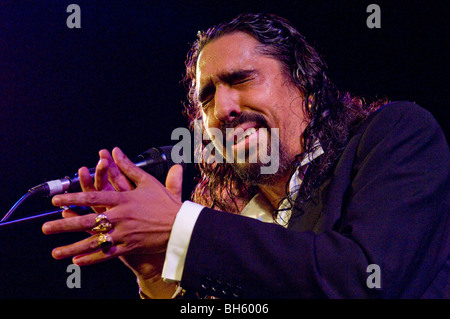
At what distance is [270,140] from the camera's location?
2115mm

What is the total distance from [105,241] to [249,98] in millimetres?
1204

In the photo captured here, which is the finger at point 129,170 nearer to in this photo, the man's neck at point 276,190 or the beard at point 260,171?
the beard at point 260,171

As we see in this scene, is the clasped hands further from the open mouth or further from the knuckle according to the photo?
the open mouth

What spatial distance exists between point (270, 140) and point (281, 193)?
0.34 meters

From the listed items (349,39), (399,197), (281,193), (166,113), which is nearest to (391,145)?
(399,197)

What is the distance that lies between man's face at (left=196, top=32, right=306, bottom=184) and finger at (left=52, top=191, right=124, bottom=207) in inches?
40.6

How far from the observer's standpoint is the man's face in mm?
2102

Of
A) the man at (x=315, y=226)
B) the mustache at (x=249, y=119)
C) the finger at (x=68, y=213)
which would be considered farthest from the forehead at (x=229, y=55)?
the finger at (x=68, y=213)

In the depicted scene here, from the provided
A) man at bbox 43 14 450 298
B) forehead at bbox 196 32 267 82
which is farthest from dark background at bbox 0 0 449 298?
man at bbox 43 14 450 298

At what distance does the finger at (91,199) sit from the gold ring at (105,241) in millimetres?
93

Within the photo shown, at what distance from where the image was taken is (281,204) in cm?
217

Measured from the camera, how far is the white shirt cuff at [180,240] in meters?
1.19
